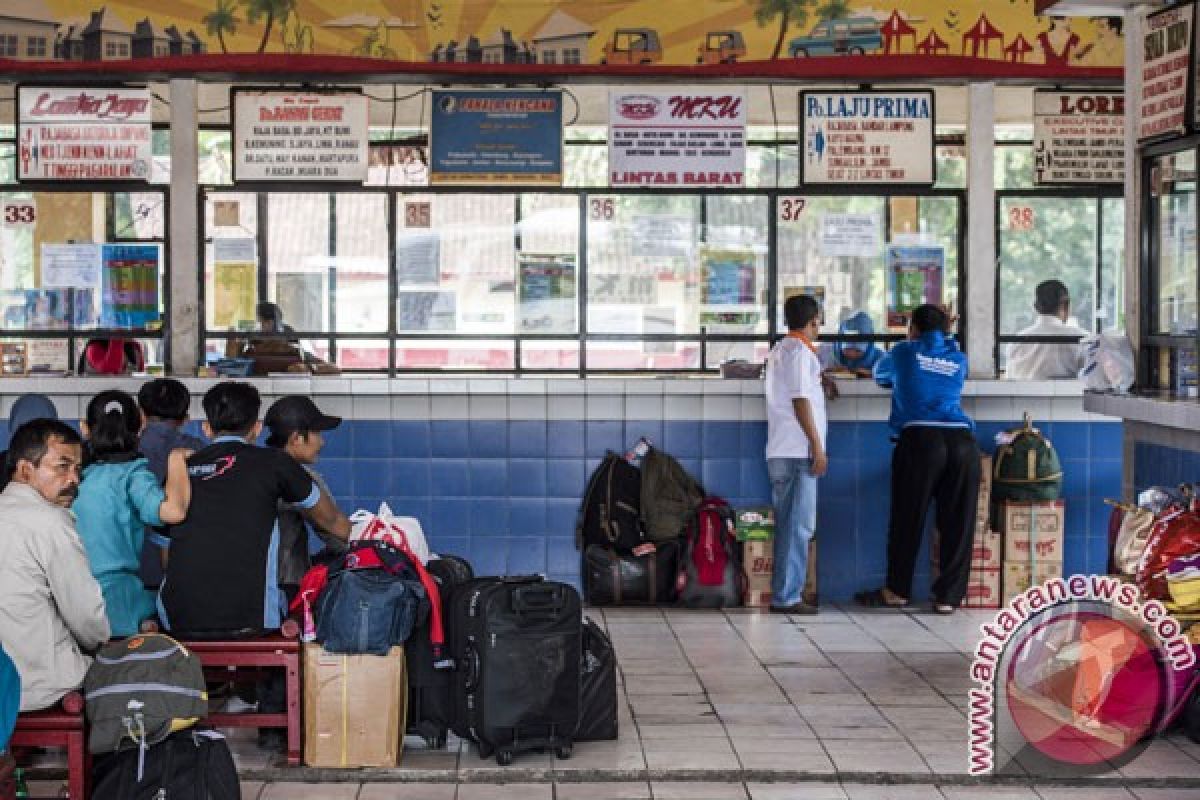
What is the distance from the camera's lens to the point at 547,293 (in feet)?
40.6

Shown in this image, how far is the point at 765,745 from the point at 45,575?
3074mm

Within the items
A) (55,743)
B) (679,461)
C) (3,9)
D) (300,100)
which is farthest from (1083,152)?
(55,743)

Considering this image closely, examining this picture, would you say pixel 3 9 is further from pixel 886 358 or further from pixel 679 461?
pixel 886 358

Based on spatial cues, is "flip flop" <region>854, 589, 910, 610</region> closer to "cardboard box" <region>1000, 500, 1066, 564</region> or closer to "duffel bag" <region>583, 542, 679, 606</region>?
"cardboard box" <region>1000, 500, 1066, 564</region>

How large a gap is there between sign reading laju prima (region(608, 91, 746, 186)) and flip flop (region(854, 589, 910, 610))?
8.93ft

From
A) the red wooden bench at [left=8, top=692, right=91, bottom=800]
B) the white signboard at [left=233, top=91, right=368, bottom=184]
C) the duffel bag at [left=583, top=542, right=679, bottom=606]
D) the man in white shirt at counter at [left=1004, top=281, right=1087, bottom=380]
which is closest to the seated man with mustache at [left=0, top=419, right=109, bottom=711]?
the red wooden bench at [left=8, top=692, right=91, bottom=800]

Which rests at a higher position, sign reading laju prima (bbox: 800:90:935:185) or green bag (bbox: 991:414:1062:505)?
sign reading laju prima (bbox: 800:90:935:185)

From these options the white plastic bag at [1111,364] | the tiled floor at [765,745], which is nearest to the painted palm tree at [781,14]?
the white plastic bag at [1111,364]

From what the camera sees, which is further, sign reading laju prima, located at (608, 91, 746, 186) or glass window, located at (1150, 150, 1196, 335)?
sign reading laju prima, located at (608, 91, 746, 186)

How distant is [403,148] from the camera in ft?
40.2

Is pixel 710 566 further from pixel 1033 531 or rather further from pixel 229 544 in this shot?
pixel 229 544

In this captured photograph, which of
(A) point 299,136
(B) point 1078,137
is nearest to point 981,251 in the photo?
(B) point 1078,137

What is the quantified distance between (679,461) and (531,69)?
261cm

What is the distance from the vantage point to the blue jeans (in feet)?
36.0
